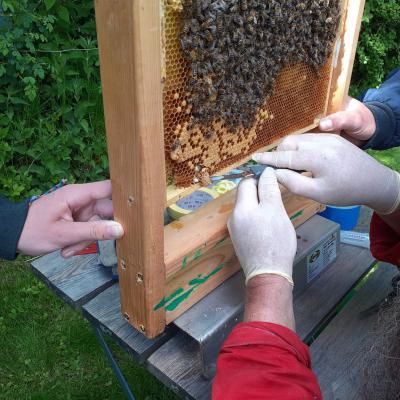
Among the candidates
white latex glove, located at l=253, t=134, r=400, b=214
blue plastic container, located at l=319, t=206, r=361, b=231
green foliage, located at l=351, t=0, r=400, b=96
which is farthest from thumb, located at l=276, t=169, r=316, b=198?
green foliage, located at l=351, t=0, r=400, b=96

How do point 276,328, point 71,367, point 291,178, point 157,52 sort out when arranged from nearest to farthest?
point 157,52 < point 276,328 < point 291,178 < point 71,367

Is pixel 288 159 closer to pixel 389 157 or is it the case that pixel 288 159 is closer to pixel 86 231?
pixel 86 231

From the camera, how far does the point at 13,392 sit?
2.29 meters

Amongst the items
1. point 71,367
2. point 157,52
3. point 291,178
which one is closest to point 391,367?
point 291,178

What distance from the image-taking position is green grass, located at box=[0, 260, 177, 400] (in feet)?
7.64

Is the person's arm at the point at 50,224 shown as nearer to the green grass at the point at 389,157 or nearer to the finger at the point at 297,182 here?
the finger at the point at 297,182

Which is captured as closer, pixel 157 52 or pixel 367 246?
pixel 157 52

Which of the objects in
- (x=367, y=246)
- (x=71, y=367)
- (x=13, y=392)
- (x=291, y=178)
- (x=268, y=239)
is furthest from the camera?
(x=71, y=367)

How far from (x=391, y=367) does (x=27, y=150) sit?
2850 mm

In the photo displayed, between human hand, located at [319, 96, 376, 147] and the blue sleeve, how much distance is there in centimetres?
5

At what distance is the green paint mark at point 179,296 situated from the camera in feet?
4.14

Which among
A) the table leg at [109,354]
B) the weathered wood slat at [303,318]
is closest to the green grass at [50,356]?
the table leg at [109,354]

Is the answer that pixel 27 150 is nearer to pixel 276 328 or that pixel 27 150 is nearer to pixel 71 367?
pixel 71 367

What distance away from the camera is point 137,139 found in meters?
0.98
